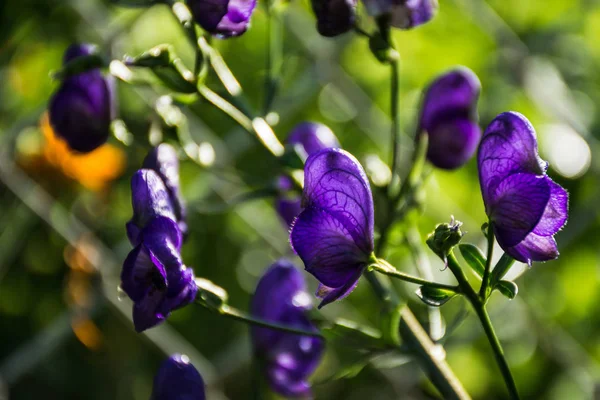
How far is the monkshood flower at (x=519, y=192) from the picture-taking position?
25.6 inches

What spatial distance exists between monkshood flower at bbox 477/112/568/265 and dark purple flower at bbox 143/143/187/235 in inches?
10.5

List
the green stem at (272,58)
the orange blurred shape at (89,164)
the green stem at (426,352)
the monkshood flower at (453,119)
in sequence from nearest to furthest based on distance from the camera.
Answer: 1. the green stem at (426,352)
2. the green stem at (272,58)
3. the monkshood flower at (453,119)
4. the orange blurred shape at (89,164)

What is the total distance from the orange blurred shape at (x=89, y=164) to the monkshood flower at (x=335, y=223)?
105 cm

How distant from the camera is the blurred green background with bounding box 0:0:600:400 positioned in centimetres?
177

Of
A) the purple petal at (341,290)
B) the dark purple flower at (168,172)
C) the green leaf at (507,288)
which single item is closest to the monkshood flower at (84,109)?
the dark purple flower at (168,172)

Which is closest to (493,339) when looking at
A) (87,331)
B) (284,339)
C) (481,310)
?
(481,310)

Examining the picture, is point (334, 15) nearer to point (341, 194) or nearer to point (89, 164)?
point (341, 194)

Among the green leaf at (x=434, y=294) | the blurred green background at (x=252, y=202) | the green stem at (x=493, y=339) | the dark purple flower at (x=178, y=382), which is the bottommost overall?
the blurred green background at (x=252, y=202)

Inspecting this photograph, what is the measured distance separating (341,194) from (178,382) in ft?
0.73

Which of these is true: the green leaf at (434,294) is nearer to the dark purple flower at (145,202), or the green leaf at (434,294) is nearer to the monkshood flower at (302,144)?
the dark purple flower at (145,202)

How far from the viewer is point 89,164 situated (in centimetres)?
168

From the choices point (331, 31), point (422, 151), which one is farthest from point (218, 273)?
point (331, 31)

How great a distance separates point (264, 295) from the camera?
96 cm

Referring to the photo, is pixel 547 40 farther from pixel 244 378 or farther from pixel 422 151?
pixel 422 151
